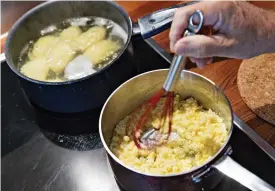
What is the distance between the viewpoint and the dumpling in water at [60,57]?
0.79 meters

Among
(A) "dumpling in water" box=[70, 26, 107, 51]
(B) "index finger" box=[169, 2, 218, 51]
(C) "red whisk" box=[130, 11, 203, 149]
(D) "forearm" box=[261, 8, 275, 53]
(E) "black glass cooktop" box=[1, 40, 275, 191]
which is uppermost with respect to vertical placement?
(B) "index finger" box=[169, 2, 218, 51]

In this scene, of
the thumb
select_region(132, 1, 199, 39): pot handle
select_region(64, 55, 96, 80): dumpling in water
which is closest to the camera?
the thumb

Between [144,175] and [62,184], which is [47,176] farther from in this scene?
[144,175]

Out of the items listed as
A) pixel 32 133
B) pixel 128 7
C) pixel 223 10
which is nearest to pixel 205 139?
pixel 223 10

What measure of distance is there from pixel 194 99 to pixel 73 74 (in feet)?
0.77

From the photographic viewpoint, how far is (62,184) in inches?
27.5

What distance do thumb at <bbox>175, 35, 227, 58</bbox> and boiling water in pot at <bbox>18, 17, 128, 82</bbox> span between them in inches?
10.5

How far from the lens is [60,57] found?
801mm

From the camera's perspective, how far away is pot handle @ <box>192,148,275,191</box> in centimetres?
54

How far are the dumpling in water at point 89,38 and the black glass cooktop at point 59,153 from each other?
78 mm

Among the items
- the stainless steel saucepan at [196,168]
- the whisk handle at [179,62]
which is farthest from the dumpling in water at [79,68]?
the whisk handle at [179,62]

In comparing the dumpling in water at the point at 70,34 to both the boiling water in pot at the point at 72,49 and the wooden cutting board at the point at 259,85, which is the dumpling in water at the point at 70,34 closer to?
the boiling water in pot at the point at 72,49

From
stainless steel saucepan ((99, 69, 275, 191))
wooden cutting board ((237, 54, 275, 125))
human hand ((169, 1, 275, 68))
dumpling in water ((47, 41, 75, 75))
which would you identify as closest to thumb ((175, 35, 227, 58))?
human hand ((169, 1, 275, 68))

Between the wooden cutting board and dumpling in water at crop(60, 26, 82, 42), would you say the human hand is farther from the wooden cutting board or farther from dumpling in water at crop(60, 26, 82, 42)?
dumpling in water at crop(60, 26, 82, 42)
